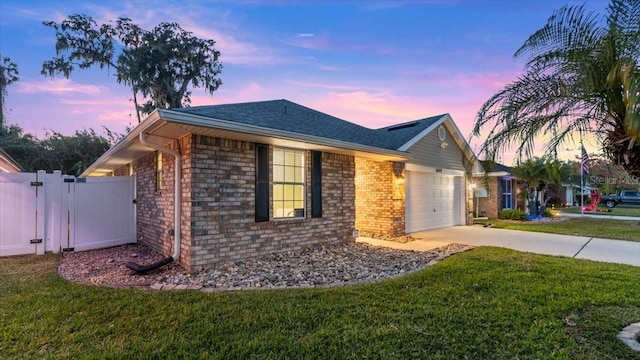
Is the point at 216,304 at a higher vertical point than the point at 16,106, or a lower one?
lower

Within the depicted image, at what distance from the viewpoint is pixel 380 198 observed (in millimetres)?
10461

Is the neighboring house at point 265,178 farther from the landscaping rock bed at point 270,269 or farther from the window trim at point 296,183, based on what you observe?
the landscaping rock bed at point 270,269

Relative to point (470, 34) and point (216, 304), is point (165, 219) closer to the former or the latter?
point (216, 304)

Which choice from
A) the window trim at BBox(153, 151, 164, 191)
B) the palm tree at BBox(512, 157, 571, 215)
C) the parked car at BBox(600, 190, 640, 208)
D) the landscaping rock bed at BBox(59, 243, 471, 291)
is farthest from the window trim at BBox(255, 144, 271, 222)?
the parked car at BBox(600, 190, 640, 208)

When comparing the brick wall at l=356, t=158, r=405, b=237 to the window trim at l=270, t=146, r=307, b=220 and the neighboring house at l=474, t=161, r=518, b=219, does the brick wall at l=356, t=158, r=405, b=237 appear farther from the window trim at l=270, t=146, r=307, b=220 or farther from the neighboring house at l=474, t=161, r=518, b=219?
the neighboring house at l=474, t=161, r=518, b=219

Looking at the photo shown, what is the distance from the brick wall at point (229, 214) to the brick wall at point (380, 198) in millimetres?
3401

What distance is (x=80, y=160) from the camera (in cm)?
2381

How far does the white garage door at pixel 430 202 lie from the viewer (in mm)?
11102

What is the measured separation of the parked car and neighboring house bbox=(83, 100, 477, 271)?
24.7 m

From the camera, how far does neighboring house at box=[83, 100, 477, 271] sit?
5750 mm

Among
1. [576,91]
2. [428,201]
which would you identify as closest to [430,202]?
[428,201]

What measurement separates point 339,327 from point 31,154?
28.3 metres

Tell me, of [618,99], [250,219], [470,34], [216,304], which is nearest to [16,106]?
[250,219]

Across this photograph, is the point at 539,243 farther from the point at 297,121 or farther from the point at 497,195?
the point at 497,195
